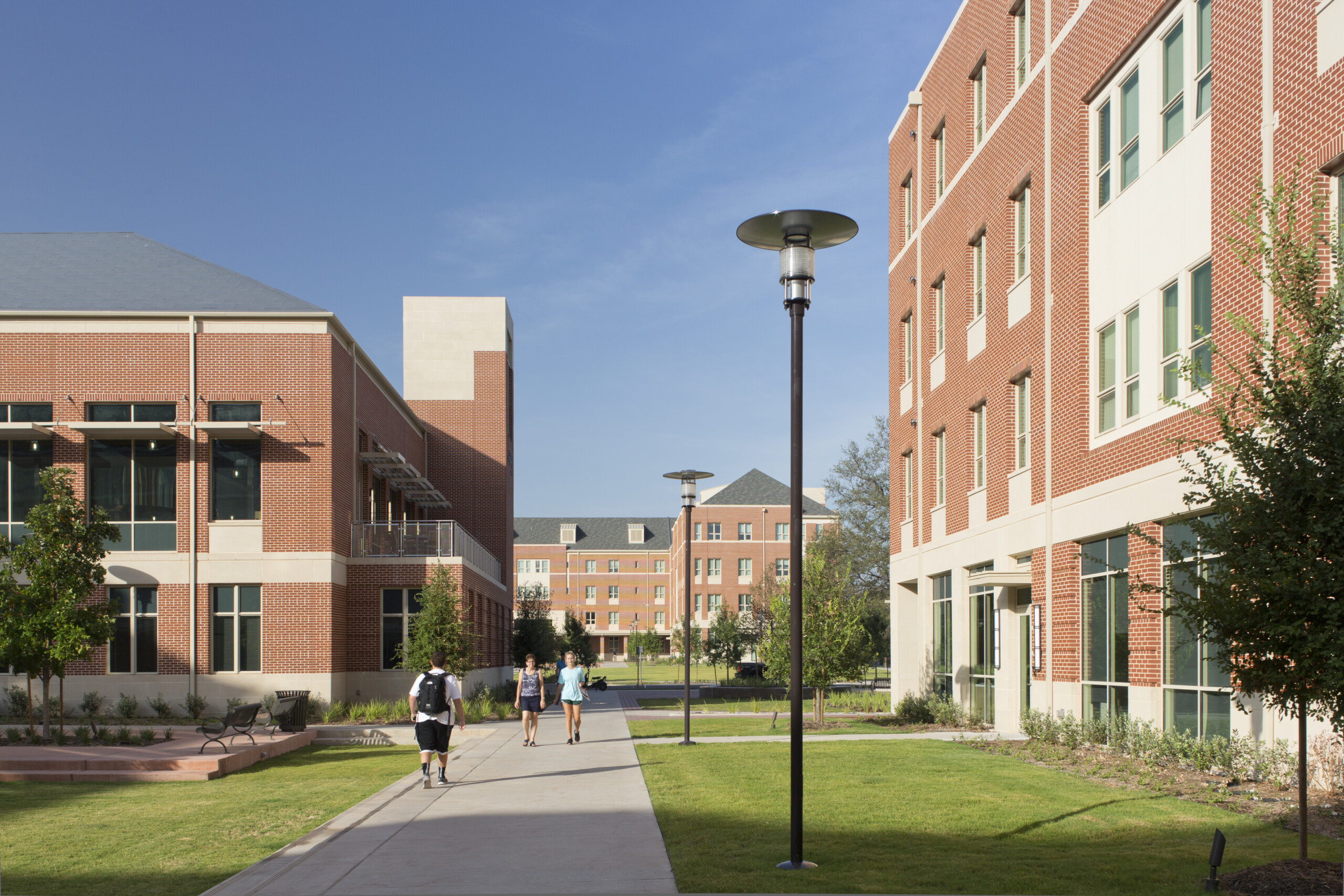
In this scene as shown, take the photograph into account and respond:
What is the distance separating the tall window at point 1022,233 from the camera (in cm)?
2361

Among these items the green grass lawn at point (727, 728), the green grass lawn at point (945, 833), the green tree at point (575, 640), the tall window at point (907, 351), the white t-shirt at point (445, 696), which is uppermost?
the tall window at point (907, 351)

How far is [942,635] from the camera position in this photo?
29.7m

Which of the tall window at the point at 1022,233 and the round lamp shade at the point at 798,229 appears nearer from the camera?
the round lamp shade at the point at 798,229

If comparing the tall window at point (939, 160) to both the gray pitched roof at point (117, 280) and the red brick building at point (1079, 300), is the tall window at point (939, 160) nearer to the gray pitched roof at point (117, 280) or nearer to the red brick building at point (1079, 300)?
the red brick building at point (1079, 300)

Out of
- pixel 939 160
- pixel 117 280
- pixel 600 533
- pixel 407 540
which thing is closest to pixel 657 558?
pixel 600 533

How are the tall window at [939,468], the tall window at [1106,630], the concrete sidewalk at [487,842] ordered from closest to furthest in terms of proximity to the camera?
the concrete sidewalk at [487,842] → the tall window at [1106,630] → the tall window at [939,468]

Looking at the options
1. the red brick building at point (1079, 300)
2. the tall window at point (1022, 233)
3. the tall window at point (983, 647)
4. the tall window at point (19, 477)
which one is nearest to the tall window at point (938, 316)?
the red brick building at point (1079, 300)

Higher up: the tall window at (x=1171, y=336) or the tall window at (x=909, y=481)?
the tall window at (x=1171, y=336)

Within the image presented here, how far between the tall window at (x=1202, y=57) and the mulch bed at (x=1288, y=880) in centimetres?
1086

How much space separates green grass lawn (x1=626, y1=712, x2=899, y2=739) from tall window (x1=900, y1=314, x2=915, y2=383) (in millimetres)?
9824

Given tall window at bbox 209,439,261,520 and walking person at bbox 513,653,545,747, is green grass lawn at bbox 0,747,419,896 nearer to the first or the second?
walking person at bbox 513,653,545,747

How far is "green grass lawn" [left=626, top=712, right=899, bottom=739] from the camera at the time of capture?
25.5 metres

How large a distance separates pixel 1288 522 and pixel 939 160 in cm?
2392

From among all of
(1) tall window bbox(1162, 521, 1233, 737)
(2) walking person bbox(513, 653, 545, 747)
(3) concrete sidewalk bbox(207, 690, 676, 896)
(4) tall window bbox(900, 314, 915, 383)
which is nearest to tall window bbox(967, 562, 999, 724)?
(1) tall window bbox(1162, 521, 1233, 737)
